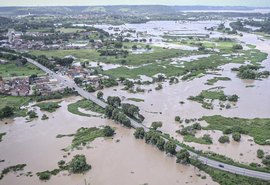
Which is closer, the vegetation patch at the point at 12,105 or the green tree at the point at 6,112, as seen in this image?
the green tree at the point at 6,112

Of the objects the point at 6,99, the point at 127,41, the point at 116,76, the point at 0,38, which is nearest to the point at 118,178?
the point at 6,99

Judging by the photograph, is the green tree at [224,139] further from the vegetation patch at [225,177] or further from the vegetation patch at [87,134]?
the vegetation patch at [87,134]

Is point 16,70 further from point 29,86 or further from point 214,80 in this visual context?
point 214,80

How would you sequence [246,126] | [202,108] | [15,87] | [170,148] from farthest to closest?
[15,87] → [202,108] → [246,126] → [170,148]

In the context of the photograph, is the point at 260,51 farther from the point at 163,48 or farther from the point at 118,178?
the point at 118,178

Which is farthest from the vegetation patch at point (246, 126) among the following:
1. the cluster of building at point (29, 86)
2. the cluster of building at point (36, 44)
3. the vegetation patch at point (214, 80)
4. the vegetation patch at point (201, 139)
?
the cluster of building at point (36, 44)

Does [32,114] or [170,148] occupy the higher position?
[170,148]

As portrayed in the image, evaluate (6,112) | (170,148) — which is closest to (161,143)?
(170,148)
